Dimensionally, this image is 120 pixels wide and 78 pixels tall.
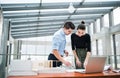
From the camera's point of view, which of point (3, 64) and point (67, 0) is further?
point (67, 0)

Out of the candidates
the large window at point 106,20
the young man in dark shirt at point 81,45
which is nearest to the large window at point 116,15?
the large window at point 106,20

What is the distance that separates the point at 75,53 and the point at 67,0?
3395mm

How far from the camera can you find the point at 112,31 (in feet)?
21.8

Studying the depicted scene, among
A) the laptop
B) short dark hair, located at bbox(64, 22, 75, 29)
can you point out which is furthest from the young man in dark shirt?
the laptop

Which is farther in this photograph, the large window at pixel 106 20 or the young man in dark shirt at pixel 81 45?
the large window at pixel 106 20

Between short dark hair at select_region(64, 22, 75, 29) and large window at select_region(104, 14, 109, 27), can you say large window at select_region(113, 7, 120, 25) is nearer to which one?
large window at select_region(104, 14, 109, 27)

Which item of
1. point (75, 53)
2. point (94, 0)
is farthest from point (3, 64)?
point (94, 0)

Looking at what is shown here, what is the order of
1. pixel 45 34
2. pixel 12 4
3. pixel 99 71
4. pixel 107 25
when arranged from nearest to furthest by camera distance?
pixel 99 71
pixel 12 4
pixel 107 25
pixel 45 34

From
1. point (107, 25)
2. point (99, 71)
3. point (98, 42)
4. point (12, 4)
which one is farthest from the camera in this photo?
point (98, 42)

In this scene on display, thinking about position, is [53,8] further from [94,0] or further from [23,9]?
[94,0]

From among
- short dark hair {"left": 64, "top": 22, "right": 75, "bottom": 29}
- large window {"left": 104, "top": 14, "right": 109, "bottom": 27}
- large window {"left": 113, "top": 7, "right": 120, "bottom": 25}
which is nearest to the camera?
short dark hair {"left": 64, "top": 22, "right": 75, "bottom": 29}

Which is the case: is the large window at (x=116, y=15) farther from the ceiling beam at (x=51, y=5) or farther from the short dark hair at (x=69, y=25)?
the short dark hair at (x=69, y=25)

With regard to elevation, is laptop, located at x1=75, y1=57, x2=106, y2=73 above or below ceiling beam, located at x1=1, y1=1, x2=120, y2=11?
below

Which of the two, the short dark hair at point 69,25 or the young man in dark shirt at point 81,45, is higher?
the short dark hair at point 69,25
